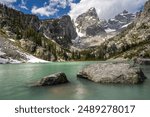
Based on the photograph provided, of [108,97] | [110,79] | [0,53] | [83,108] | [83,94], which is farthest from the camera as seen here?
[0,53]

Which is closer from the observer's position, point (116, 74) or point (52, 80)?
point (52, 80)

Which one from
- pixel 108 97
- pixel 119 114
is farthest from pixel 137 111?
pixel 108 97

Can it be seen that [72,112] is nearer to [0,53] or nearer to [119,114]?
[119,114]

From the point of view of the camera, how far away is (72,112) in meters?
16.9

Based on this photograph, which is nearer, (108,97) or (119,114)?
(119,114)

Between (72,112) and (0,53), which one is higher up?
(0,53)

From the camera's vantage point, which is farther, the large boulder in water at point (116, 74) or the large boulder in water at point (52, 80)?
the large boulder in water at point (116, 74)

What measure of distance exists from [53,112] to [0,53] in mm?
158030

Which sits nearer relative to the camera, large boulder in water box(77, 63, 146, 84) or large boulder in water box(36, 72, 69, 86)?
large boulder in water box(36, 72, 69, 86)

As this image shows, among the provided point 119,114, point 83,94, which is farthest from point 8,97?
point 119,114

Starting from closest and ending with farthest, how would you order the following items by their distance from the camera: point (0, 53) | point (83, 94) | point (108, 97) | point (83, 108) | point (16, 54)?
point (83, 108), point (108, 97), point (83, 94), point (0, 53), point (16, 54)

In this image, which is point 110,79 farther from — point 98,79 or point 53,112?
point 53,112

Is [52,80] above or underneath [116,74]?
underneath

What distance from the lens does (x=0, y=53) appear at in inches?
6560
